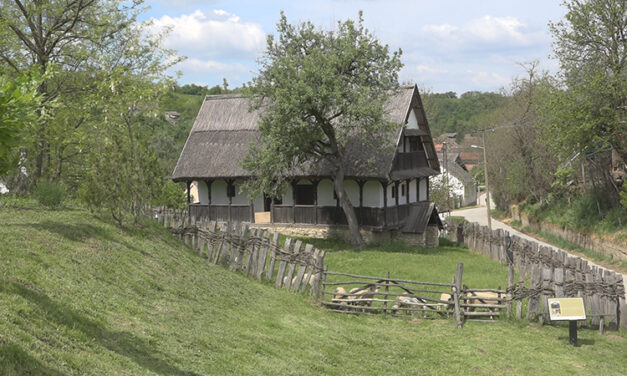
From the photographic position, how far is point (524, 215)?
48781mm

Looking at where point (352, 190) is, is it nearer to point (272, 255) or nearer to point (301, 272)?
point (272, 255)

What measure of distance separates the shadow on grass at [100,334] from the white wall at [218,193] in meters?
24.4

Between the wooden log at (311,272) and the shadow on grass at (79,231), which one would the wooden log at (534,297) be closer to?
the wooden log at (311,272)

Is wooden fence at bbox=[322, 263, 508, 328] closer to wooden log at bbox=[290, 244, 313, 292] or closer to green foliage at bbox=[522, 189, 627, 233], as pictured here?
wooden log at bbox=[290, 244, 313, 292]

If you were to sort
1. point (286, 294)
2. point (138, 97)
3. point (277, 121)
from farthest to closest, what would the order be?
point (277, 121)
point (138, 97)
point (286, 294)

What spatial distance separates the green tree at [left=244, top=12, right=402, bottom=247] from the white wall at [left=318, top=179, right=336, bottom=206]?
7.84 feet

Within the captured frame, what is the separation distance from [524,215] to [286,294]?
36054 mm

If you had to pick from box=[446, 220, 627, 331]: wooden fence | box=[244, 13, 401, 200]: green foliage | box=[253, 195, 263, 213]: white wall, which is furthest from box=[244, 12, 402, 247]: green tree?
box=[446, 220, 627, 331]: wooden fence

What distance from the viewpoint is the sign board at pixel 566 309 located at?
47.6 feet

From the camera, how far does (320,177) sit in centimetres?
3130

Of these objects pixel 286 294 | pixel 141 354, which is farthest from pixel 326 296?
pixel 141 354

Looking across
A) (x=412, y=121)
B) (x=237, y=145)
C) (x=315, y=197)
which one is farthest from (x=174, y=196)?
(x=412, y=121)

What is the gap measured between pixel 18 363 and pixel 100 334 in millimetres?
2091

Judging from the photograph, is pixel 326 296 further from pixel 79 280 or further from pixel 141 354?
pixel 141 354
